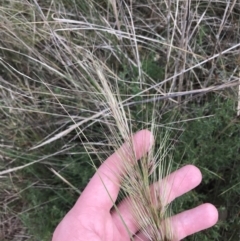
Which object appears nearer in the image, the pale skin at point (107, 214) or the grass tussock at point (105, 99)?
the pale skin at point (107, 214)

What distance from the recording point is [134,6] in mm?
1771

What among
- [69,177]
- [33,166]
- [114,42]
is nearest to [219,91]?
[114,42]

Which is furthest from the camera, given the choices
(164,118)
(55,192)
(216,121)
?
(55,192)

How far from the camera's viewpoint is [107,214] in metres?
1.48

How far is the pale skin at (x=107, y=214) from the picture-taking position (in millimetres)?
1383

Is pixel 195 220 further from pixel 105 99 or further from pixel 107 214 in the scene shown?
pixel 105 99

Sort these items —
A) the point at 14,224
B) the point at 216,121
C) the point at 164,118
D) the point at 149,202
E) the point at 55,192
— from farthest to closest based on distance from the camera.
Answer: the point at 14,224 < the point at 55,192 < the point at 164,118 < the point at 216,121 < the point at 149,202

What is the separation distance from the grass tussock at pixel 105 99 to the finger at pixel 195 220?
5cm

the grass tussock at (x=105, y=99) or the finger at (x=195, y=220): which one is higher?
the grass tussock at (x=105, y=99)

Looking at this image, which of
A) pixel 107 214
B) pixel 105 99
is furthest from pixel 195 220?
pixel 105 99

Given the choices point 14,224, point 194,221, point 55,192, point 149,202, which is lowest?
point 14,224

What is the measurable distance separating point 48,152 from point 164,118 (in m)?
0.52

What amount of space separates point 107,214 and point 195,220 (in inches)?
12.2

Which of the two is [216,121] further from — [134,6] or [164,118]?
[134,6]
